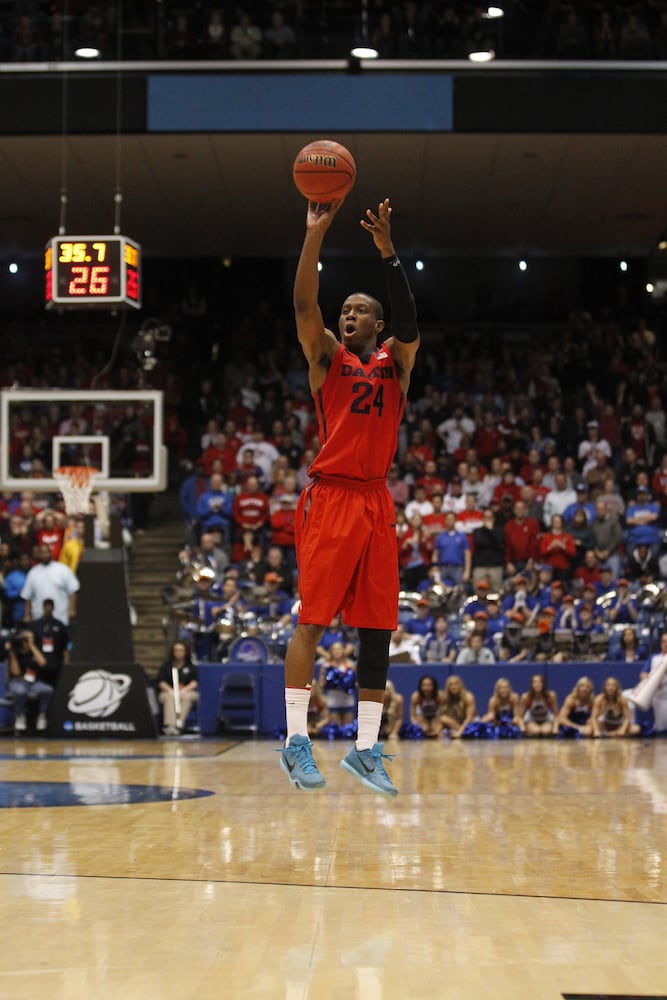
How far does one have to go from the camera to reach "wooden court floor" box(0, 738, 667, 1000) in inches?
173

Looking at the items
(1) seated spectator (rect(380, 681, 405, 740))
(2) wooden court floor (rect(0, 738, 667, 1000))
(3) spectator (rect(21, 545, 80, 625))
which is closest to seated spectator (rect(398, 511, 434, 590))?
(1) seated spectator (rect(380, 681, 405, 740))

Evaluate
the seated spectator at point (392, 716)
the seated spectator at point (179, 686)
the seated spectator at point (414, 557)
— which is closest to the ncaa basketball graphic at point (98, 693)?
the seated spectator at point (179, 686)

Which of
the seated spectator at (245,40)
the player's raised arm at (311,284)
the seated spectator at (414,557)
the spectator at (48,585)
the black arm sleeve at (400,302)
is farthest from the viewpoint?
the seated spectator at (245,40)

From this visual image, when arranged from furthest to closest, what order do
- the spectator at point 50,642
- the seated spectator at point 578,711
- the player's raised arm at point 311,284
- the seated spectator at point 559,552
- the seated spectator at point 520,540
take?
the seated spectator at point 520,540, the seated spectator at point 559,552, the spectator at point 50,642, the seated spectator at point 578,711, the player's raised arm at point 311,284

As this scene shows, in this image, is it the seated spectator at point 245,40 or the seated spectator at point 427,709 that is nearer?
the seated spectator at point 427,709

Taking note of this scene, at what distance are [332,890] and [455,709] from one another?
1001 cm

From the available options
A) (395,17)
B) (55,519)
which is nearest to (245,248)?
(395,17)

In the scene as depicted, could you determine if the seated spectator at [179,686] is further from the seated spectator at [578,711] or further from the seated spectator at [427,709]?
the seated spectator at [578,711]

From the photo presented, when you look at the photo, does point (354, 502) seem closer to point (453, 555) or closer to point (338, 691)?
point (338, 691)

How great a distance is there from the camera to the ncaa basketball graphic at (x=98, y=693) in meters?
15.3

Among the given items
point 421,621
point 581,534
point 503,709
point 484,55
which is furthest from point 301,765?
point 484,55

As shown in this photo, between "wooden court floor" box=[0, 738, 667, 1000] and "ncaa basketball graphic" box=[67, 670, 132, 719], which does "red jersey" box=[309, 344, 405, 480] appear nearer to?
"wooden court floor" box=[0, 738, 667, 1000]

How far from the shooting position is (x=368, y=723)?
6672mm

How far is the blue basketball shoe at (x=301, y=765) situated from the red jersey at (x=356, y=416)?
1.29 metres
